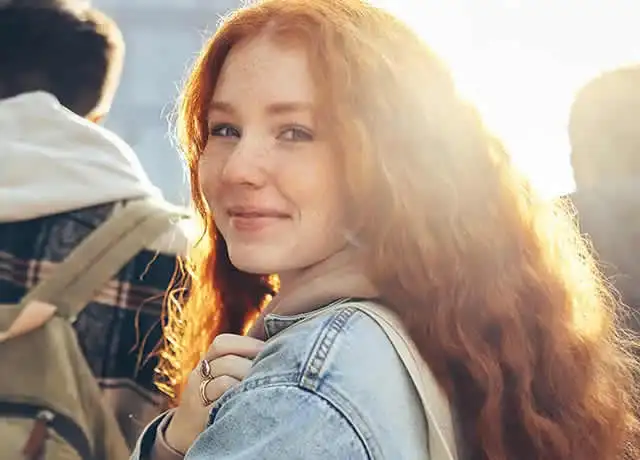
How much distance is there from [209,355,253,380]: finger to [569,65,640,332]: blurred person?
0.57 meters

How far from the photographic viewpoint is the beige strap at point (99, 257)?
1323 mm

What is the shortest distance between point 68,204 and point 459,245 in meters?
0.59

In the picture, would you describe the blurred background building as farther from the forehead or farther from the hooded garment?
the forehead

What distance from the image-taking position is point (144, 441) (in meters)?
1.07

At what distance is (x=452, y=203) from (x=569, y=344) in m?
0.18

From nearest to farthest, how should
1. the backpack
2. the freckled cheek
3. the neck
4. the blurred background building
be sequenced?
the neck
the freckled cheek
the backpack
the blurred background building

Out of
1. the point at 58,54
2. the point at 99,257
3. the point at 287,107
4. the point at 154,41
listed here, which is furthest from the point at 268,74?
the point at 154,41

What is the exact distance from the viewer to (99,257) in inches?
52.9

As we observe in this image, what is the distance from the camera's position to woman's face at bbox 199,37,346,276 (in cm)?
96

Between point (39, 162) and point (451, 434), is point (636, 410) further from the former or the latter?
point (39, 162)

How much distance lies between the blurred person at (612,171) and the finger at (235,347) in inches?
21.7

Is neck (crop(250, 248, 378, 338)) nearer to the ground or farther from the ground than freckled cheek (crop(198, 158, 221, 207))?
nearer to the ground

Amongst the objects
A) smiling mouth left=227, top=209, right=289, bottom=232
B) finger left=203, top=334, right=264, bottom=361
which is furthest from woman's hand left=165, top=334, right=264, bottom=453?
smiling mouth left=227, top=209, right=289, bottom=232

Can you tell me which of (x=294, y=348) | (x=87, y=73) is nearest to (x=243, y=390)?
(x=294, y=348)
